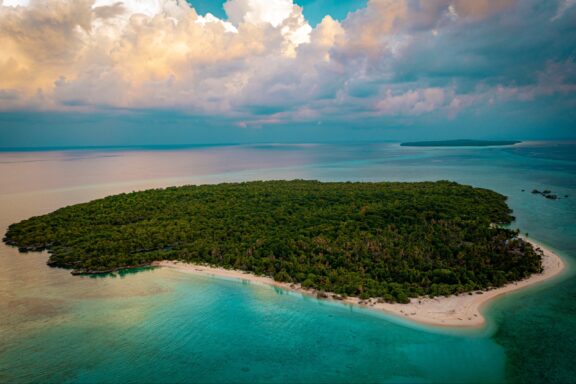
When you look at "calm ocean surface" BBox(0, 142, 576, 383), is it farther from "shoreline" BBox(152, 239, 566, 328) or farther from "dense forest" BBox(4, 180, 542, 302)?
"dense forest" BBox(4, 180, 542, 302)

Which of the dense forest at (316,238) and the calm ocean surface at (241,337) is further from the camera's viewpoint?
the dense forest at (316,238)

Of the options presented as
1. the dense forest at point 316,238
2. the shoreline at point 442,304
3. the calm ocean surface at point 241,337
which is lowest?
the calm ocean surface at point 241,337

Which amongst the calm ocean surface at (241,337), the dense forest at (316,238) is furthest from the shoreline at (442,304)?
the calm ocean surface at (241,337)

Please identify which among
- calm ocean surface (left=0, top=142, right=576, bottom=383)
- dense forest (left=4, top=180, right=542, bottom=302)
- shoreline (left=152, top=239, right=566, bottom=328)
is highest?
dense forest (left=4, top=180, right=542, bottom=302)

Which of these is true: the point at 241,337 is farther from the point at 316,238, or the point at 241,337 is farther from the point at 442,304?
the point at 316,238

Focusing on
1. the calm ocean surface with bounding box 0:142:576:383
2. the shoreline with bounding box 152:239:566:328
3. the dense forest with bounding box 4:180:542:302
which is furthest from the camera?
the dense forest with bounding box 4:180:542:302

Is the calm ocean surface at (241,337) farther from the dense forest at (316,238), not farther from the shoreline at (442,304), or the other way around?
the dense forest at (316,238)

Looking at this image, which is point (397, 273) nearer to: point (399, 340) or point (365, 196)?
point (399, 340)

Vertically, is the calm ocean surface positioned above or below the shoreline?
below

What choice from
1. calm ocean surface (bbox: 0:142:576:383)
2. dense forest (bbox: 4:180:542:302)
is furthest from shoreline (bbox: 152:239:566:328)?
calm ocean surface (bbox: 0:142:576:383)

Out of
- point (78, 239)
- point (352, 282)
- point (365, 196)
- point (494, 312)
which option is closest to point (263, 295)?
point (352, 282)
